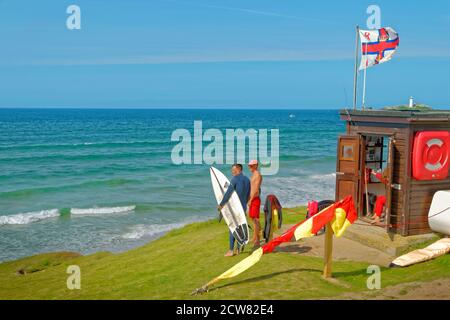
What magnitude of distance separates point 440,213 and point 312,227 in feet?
13.5

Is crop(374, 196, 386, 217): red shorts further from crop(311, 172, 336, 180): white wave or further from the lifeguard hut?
crop(311, 172, 336, 180): white wave

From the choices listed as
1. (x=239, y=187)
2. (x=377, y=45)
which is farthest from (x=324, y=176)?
(x=239, y=187)

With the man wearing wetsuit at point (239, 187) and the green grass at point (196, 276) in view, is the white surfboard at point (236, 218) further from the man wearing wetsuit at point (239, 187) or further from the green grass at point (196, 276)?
the green grass at point (196, 276)

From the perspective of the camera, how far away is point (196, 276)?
10.9 meters

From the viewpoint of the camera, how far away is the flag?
9625mm

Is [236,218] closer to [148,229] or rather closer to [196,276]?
[196,276]

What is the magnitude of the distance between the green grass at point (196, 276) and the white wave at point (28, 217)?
31.8 feet

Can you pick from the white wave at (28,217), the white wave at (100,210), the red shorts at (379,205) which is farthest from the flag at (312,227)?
the white wave at (100,210)

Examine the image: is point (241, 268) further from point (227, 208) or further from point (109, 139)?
point (109, 139)

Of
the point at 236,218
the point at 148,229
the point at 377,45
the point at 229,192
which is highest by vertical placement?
the point at 377,45

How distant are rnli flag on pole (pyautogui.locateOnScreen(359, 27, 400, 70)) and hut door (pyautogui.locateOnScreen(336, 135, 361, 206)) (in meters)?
2.29

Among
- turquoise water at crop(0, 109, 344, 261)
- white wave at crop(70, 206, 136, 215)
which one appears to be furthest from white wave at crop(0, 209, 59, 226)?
white wave at crop(70, 206, 136, 215)

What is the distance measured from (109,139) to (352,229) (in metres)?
60.2

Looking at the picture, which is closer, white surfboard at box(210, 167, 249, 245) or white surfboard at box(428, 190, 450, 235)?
white surfboard at box(210, 167, 249, 245)
